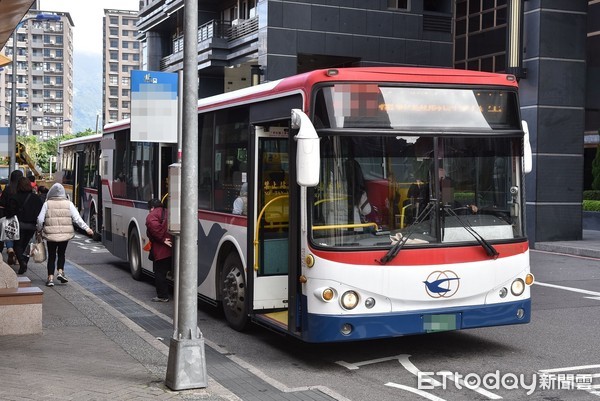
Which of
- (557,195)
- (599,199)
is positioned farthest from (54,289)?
(599,199)

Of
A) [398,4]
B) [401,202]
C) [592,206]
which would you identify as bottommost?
[592,206]

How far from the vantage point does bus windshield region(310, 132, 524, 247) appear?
7988 millimetres

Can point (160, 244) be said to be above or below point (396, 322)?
above

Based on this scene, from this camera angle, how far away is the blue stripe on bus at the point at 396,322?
7.91 meters

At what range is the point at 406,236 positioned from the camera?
809 centimetres

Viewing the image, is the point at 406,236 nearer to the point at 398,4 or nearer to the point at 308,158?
the point at 308,158

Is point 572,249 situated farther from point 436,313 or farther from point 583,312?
point 436,313

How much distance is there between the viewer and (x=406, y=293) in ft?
26.4

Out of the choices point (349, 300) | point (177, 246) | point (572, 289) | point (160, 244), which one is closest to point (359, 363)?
point (349, 300)

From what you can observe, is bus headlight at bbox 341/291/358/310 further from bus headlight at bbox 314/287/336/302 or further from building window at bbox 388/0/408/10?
building window at bbox 388/0/408/10

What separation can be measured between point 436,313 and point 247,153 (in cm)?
292

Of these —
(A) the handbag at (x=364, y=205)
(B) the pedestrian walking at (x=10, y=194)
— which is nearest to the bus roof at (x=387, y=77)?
(A) the handbag at (x=364, y=205)

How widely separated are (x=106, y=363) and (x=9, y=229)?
7.65m

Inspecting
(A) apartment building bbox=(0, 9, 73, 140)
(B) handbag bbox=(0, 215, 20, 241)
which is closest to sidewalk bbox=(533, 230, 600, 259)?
(B) handbag bbox=(0, 215, 20, 241)
